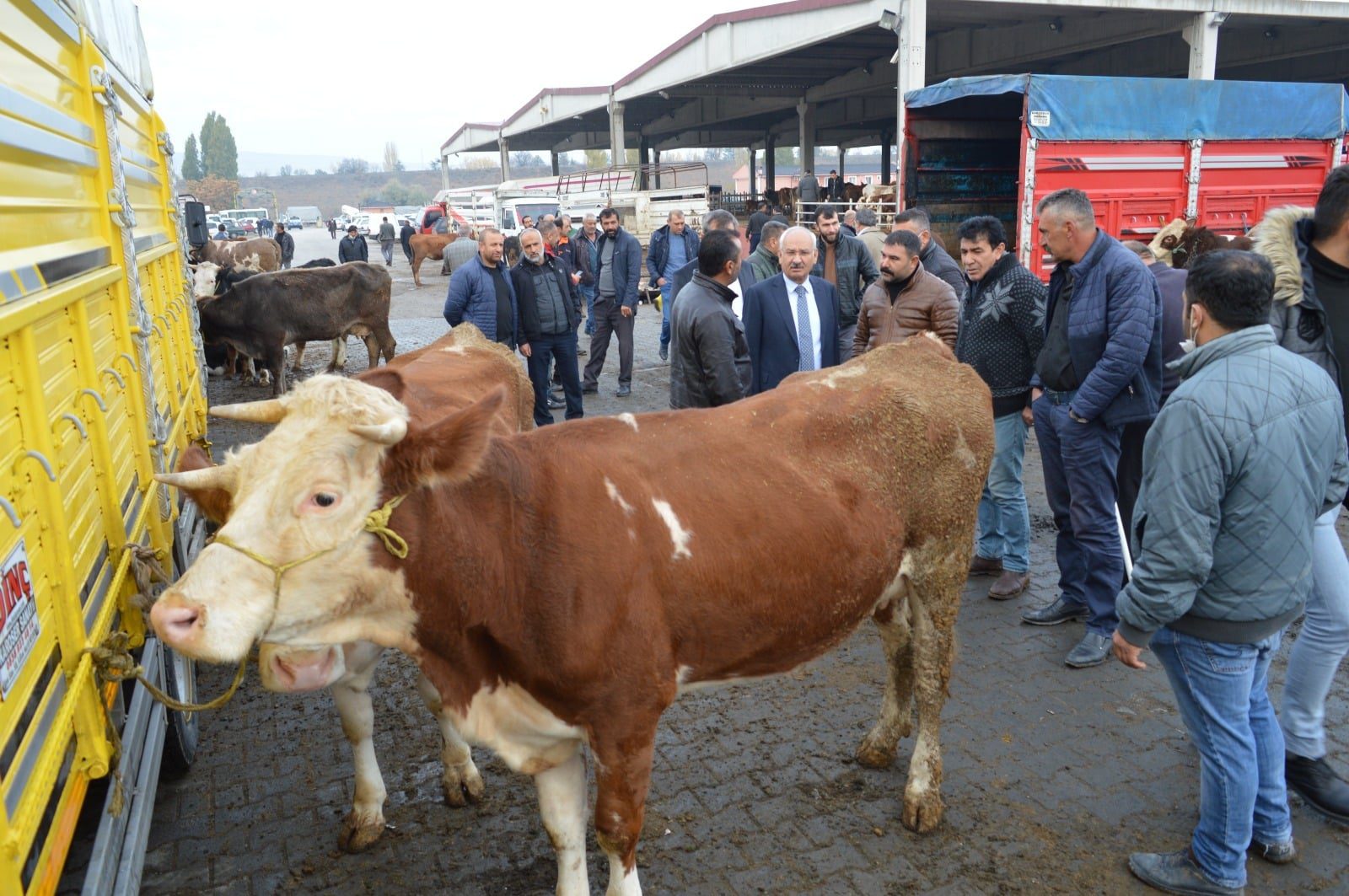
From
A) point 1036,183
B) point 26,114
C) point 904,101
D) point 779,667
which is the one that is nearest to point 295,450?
point 26,114

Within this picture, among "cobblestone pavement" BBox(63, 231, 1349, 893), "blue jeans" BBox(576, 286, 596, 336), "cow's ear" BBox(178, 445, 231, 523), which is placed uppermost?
"cow's ear" BBox(178, 445, 231, 523)

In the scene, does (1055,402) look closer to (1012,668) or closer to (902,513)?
(1012,668)

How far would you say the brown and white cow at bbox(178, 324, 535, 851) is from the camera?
270 centimetres

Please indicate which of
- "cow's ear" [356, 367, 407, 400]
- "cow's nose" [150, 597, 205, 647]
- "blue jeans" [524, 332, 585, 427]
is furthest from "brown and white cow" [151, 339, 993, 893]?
"blue jeans" [524, 332, 585, 427]

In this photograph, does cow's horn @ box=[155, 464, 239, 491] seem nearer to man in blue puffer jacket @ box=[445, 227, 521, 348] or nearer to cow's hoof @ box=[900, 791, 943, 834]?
cow's hoof @ box=[900, 791, 943, 834]

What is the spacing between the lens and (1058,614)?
5320 mm

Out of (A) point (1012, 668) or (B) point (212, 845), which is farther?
(A) point (1012, 668)

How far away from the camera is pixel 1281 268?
11.9 feet

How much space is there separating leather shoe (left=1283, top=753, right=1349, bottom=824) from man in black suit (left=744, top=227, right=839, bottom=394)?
319 cm

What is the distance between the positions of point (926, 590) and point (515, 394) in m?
2.38

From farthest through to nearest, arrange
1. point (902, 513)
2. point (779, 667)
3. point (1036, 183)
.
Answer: point (1036, 183), point (902, 513), point (779, 667)

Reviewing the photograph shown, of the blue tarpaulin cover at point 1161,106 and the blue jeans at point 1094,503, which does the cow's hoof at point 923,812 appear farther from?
the blue tarpaulin cover at point 1161,106

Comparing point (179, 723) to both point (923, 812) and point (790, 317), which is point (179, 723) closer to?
point (923, 812)

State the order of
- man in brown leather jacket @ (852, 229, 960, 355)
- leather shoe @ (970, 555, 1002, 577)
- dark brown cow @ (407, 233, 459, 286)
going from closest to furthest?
1. man in brown leather jacket @ (852, 229, 960, 355)
2. leather shoe @ (970, 555, 1002, 577)
3. dark brown cow @ (407, 233, 459, 286)
